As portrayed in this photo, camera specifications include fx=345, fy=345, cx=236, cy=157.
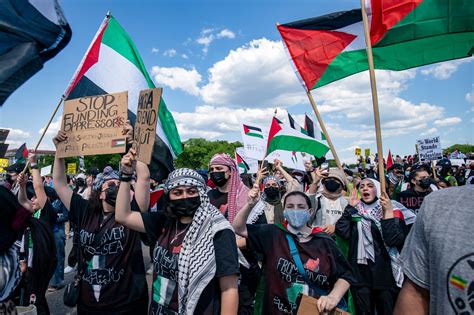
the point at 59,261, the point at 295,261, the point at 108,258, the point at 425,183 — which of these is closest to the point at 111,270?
the point at 108,258

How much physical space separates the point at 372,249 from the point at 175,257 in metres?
2.34

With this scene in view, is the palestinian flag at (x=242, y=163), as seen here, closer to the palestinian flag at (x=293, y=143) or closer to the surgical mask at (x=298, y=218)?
the palestinian flag at (x=293, y=143)

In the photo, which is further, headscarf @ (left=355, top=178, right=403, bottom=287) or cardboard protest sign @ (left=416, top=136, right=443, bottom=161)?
cardboard protest sign @ (left=416, top=136, right=443, bottom=161)

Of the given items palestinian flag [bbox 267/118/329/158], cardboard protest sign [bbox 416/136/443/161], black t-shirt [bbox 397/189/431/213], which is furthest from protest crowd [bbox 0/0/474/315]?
cardboard protest sign [bbox 416/136/443/161]

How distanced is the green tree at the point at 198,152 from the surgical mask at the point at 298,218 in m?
73.7

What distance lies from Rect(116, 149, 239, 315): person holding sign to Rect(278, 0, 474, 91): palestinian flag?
242cm

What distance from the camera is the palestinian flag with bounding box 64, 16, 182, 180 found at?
152 inches

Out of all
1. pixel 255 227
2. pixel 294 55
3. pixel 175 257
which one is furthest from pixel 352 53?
pixel 175 257

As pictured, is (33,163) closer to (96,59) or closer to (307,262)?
(96,59)

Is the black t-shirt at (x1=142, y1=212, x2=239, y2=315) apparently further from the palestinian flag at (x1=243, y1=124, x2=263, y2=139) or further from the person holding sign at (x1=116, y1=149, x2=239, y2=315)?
the palestinian flag at (x1=243, y1=124, x2=263, y2=139)

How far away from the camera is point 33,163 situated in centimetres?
340

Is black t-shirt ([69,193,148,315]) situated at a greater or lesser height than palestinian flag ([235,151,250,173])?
lesser

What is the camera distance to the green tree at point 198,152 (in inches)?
3102

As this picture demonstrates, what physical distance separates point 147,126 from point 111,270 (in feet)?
3.92
